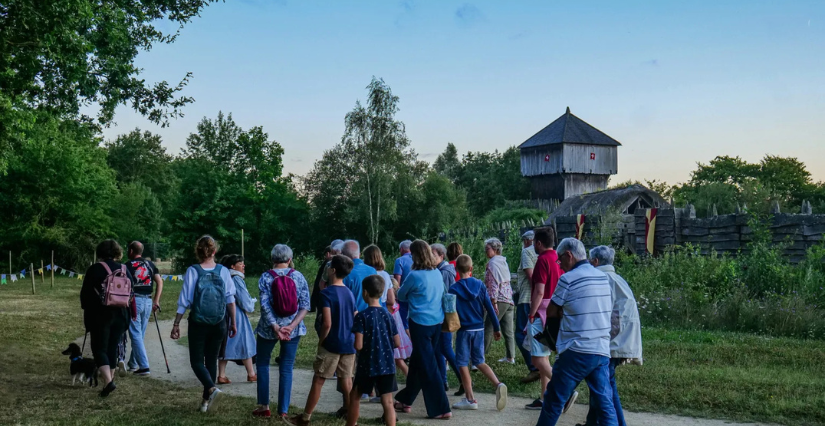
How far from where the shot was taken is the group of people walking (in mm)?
6078

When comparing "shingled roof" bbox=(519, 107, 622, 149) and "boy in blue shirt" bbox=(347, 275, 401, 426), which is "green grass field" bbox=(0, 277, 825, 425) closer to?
"boy in blue shirt" bbox=(347, 275, 401, 426)

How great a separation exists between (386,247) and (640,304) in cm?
3491

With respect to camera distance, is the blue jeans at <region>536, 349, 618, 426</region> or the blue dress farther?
the blue dress

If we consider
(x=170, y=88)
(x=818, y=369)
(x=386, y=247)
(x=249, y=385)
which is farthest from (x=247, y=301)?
(x=386, y=247)

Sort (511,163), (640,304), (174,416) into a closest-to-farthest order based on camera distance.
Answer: (174,416) → (640,304) → (511,163)

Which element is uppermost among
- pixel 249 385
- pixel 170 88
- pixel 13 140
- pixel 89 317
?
pixel 170 88

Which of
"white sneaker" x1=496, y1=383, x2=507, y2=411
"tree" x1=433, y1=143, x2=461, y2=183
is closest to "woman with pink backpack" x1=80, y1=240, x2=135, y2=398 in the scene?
"white sneaker" x1=496, y1=383, x2=507, y2=411

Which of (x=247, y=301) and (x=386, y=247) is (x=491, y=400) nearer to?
(x=247, y=301)

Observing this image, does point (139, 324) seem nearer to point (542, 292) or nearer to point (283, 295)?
point (283, 295)

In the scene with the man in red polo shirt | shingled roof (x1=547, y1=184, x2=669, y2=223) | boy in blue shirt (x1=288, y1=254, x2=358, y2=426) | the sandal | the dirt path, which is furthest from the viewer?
shingled roof (x1=547, y1=184, x2=669, y2=223)

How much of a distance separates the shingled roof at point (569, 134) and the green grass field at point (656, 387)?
158 ft

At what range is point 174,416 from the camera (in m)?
7.73

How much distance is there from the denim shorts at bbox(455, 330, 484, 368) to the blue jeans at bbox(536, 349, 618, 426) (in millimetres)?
2138

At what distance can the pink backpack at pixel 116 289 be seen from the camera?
8.60 meters
